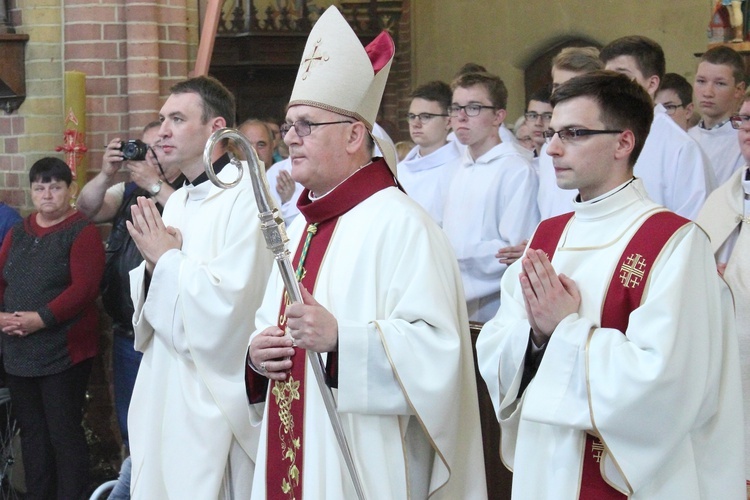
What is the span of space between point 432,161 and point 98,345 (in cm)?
205

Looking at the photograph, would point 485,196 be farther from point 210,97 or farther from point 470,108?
point 210,97

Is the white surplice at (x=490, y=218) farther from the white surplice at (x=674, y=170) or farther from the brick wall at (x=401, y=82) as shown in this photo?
the brick wall at (x=401, y=82)

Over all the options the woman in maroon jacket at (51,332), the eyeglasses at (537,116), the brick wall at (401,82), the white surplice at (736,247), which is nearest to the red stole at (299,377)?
the white surplice at (736,247)

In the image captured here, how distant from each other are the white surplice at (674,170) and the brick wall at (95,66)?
2.78m

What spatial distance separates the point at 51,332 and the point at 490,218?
2.24m

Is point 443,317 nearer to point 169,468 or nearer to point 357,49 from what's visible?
point 357,49

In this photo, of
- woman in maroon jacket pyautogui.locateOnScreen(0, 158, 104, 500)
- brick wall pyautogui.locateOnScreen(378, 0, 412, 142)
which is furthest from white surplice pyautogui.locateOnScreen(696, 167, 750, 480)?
brick wall pyautogui.locateOnScreen(378, 0, 412, 142)

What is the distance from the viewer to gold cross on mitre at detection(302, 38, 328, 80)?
345 centimetres

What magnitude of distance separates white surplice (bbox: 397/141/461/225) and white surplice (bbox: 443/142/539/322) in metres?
0.55

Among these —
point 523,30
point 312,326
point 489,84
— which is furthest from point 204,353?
point 523,30

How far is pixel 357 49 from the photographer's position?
11.2ft

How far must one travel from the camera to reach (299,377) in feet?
11.0

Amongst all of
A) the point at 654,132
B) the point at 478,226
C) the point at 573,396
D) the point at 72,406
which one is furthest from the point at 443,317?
the point at 72,406

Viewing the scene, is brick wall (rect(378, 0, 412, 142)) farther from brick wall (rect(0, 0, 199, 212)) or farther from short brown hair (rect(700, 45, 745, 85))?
short brown hair (rect(700, 45, 745, 85))
